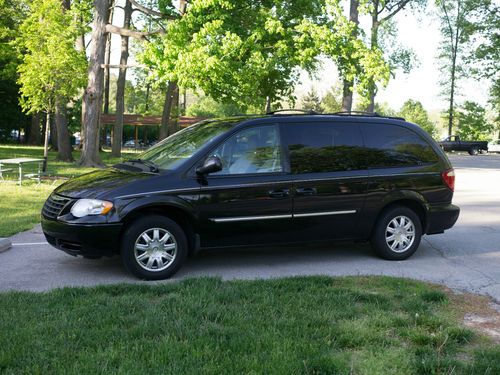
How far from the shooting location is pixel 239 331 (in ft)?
13.8

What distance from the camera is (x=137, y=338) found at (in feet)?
13.4

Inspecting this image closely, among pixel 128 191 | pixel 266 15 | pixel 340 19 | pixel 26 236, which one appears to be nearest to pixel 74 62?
pixel 266 15

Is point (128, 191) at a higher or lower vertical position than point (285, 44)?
lower

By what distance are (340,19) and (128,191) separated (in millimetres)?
16968

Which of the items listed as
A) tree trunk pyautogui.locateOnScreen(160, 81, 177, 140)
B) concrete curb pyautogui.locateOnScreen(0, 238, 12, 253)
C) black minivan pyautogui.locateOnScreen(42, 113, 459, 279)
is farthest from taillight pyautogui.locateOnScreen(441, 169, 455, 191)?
tree trunk pyautogui.locateOnScreen(160, 81, 177, 140)

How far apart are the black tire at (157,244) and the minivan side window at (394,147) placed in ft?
8.74

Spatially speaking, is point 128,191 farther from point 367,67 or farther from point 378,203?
point 367,67

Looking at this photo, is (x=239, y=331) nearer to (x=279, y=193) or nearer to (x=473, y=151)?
(x=279, y=193)

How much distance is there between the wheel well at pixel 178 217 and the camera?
20.1 feet

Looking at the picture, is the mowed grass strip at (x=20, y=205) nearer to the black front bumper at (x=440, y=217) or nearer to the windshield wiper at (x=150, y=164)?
the windshield wiper at (x=150, y=164)

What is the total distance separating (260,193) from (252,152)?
0.52m

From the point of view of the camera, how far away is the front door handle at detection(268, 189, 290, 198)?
6551 millimetres

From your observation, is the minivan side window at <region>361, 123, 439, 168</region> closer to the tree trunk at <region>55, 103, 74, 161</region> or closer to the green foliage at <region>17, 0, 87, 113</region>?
the green foliage at <region>17, 0, 87, 113</region>

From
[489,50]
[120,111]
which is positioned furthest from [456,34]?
[120,111]
